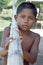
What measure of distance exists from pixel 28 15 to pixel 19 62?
0.35 metres

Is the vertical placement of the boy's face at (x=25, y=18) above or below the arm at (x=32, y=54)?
above

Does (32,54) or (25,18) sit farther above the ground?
(25,18)

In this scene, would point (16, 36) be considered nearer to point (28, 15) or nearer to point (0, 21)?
point (28, 15)

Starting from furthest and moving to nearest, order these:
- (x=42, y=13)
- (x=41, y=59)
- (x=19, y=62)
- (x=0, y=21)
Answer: (x=42, y=13)
(x=0, y=21)
(x=41, y=59)
(x=19, y=62)

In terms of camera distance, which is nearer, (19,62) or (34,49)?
(19,62)

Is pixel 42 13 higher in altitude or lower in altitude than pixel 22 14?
lower

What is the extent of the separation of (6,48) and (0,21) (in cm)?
716

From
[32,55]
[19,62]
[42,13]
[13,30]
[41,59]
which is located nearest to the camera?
[19,62]

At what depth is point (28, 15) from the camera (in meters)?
0.88

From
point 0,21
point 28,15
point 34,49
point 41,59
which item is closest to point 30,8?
point 28,15

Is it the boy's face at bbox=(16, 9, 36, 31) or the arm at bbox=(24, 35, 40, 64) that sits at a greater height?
the boy's face at bbox=(16, 9, 36, 31)

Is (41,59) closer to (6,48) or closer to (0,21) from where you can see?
(6,48)

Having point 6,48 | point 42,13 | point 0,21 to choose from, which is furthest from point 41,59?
point 42,13

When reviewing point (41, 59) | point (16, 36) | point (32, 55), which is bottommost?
point (41, 59)
